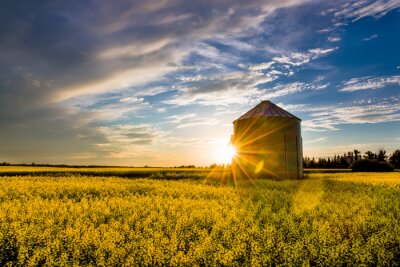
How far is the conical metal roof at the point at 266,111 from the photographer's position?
108 ft

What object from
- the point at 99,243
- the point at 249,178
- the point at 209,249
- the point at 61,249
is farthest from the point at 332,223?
the point at 249,178

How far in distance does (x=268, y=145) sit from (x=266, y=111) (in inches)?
148

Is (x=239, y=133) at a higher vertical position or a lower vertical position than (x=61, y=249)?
higher

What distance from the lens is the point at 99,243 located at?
24.2ft

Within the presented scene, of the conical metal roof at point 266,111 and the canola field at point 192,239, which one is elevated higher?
the conical metal roof at point 266,111

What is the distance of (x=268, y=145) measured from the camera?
31.4 metres

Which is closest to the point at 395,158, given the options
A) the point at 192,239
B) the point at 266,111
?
the point at 266,111

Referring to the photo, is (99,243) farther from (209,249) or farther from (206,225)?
(206,225)

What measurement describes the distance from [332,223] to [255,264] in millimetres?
5364


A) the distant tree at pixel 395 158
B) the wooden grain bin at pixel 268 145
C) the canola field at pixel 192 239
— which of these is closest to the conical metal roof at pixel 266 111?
the wooden grain bin at pixel 268 145

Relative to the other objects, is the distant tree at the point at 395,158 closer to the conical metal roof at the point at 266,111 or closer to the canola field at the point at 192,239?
the conical metal roof at the point at 266,111

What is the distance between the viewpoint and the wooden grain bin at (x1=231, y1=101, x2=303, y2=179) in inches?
1232

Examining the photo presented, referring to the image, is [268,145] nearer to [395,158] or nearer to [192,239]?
[192,239]

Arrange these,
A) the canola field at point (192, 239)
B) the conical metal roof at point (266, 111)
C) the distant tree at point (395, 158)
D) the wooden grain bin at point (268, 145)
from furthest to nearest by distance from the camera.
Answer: the distant tree at point (395, 158)
the conical metal roof at point (266, 111)
the wooden grain bin at point (268, 145)
the canola field at point (192, 239)
